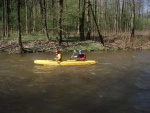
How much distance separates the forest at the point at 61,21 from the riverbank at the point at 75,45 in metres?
0.49

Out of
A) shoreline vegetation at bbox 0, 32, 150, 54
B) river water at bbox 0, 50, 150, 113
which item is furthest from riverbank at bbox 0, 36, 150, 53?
→ river water at bbox 0, 50, 150, 113

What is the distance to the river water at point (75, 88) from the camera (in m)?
10.9

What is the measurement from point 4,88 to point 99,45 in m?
18.2

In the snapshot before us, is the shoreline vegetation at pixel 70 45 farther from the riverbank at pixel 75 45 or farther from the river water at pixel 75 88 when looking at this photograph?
the river water at pixel 75 88

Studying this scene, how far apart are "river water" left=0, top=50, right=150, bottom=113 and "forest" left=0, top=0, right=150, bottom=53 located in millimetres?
8725

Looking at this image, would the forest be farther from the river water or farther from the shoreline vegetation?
the river water

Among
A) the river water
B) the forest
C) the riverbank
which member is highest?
the forest

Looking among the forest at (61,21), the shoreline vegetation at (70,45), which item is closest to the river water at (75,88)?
the shoreline vegetation at (70,45)

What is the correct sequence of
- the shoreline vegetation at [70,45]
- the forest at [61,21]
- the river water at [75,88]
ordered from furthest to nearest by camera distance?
the forest at [61,21]
the shoreline vegetation at [70,45]
the river water at [75,88]

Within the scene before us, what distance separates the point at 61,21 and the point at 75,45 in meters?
3.32

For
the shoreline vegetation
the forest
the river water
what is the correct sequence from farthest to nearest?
1. the forest
2. the shoreline vegetation
3. the river water

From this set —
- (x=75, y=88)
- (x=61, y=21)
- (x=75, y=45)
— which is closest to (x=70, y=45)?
(x=75, y=45)

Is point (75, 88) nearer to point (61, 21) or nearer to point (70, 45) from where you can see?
point (70, 45)

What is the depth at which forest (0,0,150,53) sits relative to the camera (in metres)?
31.7
